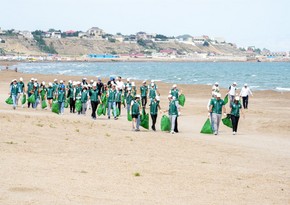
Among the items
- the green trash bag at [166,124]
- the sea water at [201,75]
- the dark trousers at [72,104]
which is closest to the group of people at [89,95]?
the dark trousers at [72,104]

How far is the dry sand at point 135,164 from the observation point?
1145 centimetres

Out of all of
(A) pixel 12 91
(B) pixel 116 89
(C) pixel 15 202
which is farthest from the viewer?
(A) pixel 12 91

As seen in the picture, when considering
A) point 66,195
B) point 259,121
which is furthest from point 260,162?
point 259,121

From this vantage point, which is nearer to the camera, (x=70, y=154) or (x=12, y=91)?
(x=70, y=154)

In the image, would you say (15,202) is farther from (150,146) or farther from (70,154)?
(150,146)

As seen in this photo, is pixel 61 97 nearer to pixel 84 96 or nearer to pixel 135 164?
pixel 84 96

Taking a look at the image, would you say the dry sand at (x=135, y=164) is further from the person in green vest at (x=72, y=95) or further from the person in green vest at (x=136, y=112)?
the person in green vest at (x=72, y=95)

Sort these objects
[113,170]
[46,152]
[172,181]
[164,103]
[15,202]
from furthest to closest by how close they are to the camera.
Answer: [164,103]
[46,152]
[113,170]
[172,181]
[15,202]

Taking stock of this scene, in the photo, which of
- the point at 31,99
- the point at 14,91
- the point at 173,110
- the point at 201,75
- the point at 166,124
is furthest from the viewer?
the point at 201,75

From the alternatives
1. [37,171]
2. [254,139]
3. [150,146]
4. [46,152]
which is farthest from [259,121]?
[37,171]

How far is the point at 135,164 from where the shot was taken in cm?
1480

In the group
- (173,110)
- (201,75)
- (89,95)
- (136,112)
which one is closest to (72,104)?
(89,95)

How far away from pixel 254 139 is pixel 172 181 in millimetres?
8993

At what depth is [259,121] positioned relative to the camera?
26984mm
